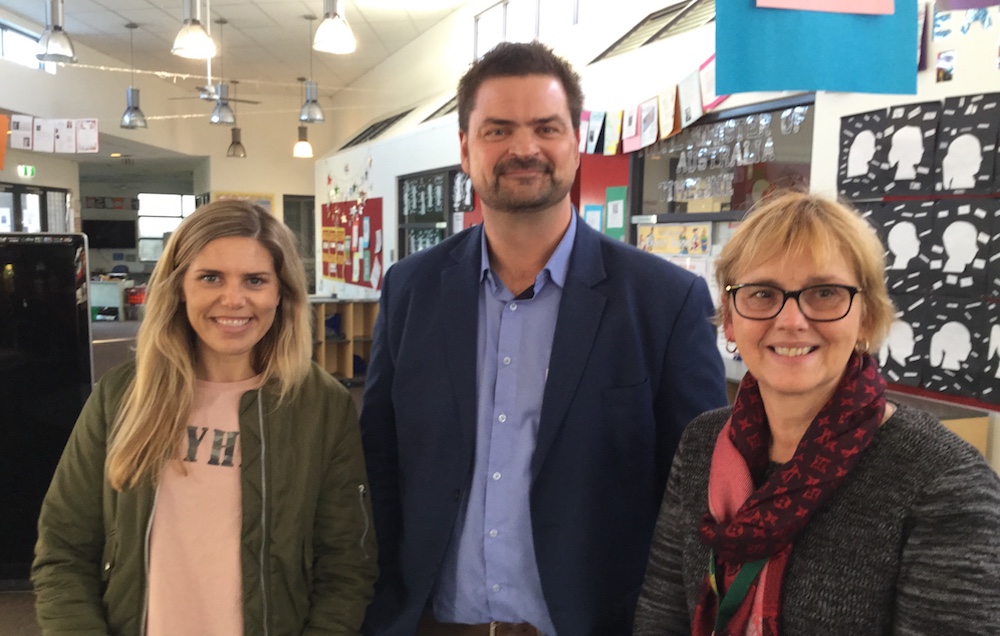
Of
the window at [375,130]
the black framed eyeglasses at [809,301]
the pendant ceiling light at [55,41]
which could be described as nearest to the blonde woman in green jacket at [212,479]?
the black framed eyeglasses at [809,301]

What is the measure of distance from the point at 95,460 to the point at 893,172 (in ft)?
9.53

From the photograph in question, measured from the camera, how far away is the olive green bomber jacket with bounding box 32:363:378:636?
1.39 m

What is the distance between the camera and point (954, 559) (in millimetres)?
908

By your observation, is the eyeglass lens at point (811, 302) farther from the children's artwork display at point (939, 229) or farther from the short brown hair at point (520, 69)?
the children's artwork display at point (939, 229)

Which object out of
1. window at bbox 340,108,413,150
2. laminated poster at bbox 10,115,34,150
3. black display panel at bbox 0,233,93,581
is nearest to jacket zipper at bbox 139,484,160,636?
black display panel at bbox 0,233,93,581

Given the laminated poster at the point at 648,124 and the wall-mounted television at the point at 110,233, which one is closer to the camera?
the laminated poster at the point at 648,124

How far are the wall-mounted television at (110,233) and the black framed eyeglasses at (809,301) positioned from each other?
1904 cm

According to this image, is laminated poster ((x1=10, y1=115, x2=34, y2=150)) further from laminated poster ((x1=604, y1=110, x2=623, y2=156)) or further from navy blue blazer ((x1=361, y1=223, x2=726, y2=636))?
navy blue blazer ((x1=361, y1=223, x2=726, y2=636))

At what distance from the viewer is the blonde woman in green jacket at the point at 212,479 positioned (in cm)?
139

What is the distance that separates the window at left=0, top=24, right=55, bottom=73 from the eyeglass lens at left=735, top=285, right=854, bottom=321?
1034 cm

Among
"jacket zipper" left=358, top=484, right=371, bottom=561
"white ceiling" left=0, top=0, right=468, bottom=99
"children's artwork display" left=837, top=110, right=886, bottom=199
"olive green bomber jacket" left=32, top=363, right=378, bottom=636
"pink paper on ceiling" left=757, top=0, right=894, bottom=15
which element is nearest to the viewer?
"pink paper on ceiling" left=757, top=0, right=894, bottom=15

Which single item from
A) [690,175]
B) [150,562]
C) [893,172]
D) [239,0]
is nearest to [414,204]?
[239,0]

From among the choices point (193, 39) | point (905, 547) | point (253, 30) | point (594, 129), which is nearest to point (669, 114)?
point (594, 129)

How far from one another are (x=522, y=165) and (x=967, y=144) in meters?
2.05
